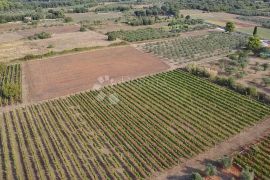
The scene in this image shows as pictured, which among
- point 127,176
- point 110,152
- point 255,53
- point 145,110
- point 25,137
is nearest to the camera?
point 127,176

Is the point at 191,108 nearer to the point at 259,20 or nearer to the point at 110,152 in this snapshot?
the point at 110,152

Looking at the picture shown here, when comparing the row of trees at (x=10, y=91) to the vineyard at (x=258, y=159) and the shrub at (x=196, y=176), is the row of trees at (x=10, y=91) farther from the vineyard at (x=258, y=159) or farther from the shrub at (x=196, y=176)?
the vineyard at (x=258, y=159)

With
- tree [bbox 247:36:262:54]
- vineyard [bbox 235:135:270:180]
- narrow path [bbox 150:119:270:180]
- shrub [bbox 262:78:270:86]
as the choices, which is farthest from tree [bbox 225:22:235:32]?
vineyard [bbox 235:135:270:180]

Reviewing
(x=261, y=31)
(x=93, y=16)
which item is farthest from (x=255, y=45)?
(x=93, y=16)

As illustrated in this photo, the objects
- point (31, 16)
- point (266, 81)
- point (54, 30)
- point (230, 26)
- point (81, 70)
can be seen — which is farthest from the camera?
point (31, 16)

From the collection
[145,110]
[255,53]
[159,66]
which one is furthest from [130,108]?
Result: [255,53]

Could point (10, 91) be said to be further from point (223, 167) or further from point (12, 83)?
point (223, 167)

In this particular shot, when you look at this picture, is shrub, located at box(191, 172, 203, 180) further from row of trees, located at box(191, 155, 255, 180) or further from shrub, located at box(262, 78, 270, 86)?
shrub, located at box(262, 78, 270, 86)
